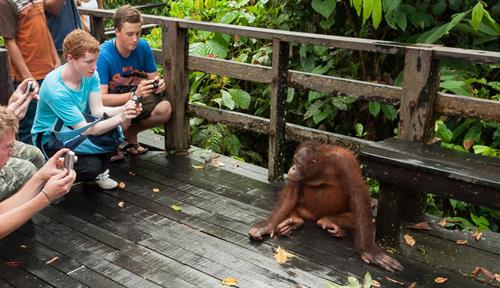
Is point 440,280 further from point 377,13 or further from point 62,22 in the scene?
point 62,22

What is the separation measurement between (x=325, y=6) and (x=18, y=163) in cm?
320

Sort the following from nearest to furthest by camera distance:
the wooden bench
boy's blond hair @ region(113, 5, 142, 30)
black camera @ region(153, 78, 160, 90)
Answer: the wooden bench
boy's blond hair @ region(113, 5, 142, 30)
black camera @ region(153, 78, 160, 90)

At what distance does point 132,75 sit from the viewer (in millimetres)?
5090

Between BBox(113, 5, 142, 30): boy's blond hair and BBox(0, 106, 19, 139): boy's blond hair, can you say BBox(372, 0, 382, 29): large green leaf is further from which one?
BBox(0, 106, 19, 139): boy's blond hair

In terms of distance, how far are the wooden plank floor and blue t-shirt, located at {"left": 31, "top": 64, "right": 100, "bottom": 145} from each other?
60 cm

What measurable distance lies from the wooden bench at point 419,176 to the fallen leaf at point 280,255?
64 centimetres

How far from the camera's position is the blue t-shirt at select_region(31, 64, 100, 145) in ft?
13.5

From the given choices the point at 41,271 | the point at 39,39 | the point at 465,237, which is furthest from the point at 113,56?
the point at 465,237

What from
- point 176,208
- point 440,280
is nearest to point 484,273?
point 440,280

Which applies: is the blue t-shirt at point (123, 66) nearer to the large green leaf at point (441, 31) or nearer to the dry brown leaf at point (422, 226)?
the large green leaf at point (441, 31)

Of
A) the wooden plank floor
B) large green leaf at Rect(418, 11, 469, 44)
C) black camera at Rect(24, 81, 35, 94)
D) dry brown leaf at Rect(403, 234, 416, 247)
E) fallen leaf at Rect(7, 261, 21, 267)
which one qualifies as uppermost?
large green leaf at Rect(418, 11, 469, 44)

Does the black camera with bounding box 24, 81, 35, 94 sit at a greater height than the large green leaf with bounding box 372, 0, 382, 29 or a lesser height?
lesser

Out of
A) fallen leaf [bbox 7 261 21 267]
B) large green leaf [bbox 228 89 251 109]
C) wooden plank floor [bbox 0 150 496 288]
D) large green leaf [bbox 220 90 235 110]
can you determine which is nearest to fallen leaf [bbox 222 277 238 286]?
wooden plank floor [bbox 0 150 496 288]

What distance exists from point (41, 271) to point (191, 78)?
167 inches
